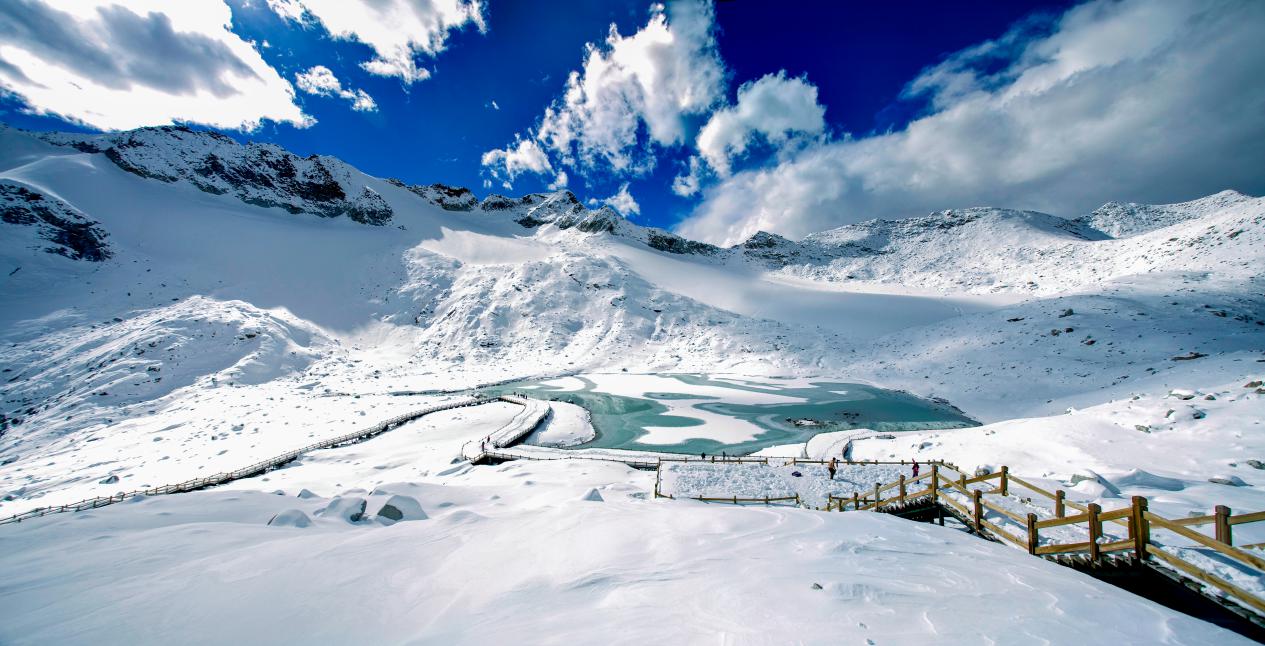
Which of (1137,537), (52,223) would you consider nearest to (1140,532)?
(1137,537)

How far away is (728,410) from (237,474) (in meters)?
35.6

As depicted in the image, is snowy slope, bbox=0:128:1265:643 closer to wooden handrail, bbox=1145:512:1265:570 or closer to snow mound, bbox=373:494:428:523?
snow mound, bbox=373:494:428:523

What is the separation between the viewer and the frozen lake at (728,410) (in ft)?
106

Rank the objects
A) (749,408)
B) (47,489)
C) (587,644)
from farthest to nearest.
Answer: (749,408) < (47,489) < (587,644)

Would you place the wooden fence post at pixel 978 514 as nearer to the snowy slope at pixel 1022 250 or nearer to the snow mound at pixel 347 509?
the snow mound at pixel 347 509

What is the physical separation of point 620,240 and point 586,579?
123252mm

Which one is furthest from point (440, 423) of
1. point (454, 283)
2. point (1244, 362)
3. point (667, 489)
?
point (454, 283)

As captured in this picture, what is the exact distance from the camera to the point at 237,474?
23.7m

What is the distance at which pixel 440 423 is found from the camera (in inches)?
1347

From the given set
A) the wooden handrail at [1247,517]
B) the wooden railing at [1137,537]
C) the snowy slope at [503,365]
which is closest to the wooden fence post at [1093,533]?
the wooden railing at [1137,537]

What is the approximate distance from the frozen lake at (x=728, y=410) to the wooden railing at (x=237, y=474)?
15.6 m

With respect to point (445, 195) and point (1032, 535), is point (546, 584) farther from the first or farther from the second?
point (445, 195)

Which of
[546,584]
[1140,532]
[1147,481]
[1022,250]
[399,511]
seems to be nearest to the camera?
[546,584]

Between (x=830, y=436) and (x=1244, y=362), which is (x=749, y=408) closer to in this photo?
(x=830, y=436)
